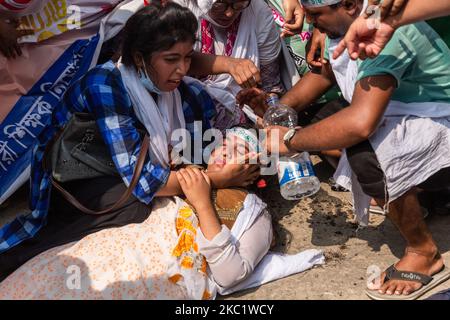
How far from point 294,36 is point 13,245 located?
2451 millimetres

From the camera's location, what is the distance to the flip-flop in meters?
3.05

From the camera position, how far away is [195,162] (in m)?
3.64

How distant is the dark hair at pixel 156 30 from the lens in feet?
10.7

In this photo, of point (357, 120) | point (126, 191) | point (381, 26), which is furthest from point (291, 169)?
point (381, 26)

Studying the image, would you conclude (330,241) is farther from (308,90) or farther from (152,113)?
(152,113)

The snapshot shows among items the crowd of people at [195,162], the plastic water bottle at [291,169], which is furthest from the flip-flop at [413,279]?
the plastic water bottle at [291,169]

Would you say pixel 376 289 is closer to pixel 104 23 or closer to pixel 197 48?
pixel 197 48

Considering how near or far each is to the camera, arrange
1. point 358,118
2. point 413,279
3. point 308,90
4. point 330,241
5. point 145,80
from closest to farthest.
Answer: point 358,118 < point 413,279 < point 145,80 < point 330,241 < point 308,90

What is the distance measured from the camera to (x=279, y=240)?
3.66 meters

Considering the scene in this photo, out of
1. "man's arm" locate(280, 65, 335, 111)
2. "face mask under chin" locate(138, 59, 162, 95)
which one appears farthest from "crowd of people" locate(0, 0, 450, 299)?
"man's arm" locate(280, 65, 335, 111)

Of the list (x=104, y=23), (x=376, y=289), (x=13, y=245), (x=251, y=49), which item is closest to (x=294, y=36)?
(x=251, y=49)

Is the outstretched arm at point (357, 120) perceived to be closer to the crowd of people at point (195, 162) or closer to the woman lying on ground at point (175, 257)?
the crowd of people at point (195, 162)

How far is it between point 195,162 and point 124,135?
57 cm

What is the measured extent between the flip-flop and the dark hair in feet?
5.46
